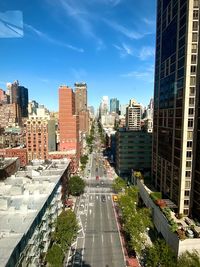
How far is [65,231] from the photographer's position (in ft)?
103

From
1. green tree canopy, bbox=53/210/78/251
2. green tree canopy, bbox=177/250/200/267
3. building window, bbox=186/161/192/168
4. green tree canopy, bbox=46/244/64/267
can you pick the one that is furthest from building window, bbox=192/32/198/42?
green tree canopy, bbox=46/244/64/267

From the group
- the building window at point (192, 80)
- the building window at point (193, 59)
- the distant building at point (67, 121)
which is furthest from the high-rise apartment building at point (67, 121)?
the building window at point (193, 59)

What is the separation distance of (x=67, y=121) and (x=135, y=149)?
27.9 metres

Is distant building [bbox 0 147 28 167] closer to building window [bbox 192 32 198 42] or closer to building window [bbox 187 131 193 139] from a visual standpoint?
building window [bbox 187 131 193 139]

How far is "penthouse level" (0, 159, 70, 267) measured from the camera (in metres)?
19.1

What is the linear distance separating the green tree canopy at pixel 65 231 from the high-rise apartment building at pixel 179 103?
15414mm

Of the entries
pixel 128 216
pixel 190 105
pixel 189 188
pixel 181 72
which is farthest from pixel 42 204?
pixel 181 72

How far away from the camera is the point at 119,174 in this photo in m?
72.8

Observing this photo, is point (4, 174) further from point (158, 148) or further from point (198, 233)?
point (198, 233)

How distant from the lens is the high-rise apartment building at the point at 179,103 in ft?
109

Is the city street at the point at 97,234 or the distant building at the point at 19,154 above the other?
the distant building at the point at 19,154

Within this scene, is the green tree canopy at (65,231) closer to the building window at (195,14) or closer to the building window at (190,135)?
the building window at (190,135)

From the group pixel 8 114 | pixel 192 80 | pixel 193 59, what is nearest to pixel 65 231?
pixel 192 80

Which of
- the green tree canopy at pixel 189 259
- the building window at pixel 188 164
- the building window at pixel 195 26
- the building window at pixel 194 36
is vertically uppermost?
the building window at pixel 195 26
